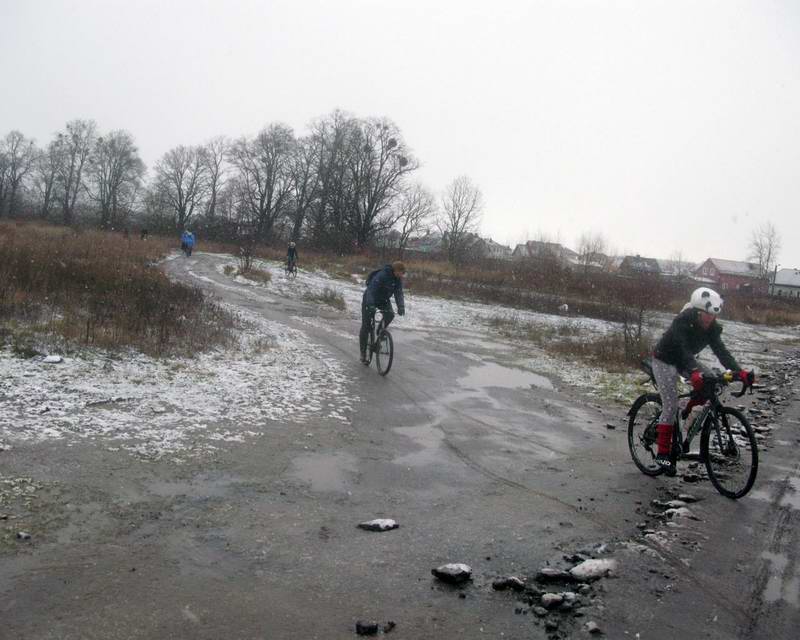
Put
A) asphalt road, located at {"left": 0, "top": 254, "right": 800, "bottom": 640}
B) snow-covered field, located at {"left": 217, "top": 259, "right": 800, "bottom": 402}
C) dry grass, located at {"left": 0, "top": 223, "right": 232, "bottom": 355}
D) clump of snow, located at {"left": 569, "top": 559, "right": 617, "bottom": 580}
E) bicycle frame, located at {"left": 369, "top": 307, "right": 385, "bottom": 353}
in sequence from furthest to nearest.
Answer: snow-covered field, located at {"left": 217, "top": 259, "right": 800, "bottom": 402}
bicycle frame, located at {"left": 369, "top": 307, "right": 385, "bottom": 353}
dry grass, located at {"left": 0, "top": 223, "right": 232, "bottom": 355}
clump of snow, located at {"left": 569, "top": 559, "right": 617, "bottom": 580}
asphalt road, located at {"left": 0, "top": 254, "right": 800, "bottom": 640}

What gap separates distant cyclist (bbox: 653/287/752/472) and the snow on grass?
12.3 ft

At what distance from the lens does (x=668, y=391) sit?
6.29 meters

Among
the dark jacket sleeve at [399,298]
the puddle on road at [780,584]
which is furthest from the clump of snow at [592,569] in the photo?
the dark jacket sleeve at [399,298]

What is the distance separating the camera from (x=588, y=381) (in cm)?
1258

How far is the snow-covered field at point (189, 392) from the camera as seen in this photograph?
6230mm

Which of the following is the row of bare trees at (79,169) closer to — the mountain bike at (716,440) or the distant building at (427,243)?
the distant building at (427,243)

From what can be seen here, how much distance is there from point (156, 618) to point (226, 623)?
1.20ft

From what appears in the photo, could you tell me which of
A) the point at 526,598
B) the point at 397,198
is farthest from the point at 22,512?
the point at 397,198

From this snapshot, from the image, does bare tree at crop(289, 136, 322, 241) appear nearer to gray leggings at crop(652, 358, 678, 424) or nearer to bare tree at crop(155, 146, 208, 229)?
bare tree at crop(155, 146, 208, 229)

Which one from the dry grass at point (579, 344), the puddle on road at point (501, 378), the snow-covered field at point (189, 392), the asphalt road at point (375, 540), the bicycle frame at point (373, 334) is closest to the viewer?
A: the asphalt road at point (375, 540)

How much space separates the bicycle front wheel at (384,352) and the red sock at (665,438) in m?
5.42

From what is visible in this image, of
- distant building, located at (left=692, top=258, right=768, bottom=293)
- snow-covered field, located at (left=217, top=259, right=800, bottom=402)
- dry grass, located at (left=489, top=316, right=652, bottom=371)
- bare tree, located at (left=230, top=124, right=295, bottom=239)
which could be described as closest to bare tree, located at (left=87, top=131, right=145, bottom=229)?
bare tree, located at (left=230, top=124, right=295, bottom=239)

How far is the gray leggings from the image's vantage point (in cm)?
630

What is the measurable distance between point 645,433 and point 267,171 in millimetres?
73724
